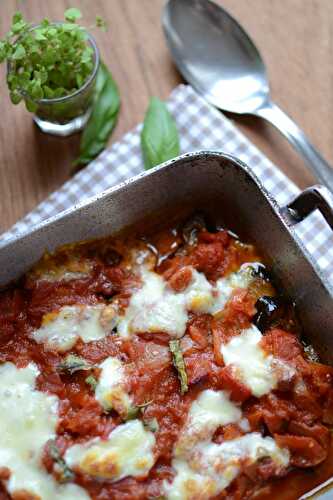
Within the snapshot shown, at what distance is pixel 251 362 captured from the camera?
74.4 inches

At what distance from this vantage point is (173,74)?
2449 mm

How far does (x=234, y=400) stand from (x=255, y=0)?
147cm

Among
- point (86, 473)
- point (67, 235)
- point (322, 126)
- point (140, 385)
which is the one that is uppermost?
point (322, 126)

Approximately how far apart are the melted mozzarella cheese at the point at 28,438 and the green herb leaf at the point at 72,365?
8 centimetres

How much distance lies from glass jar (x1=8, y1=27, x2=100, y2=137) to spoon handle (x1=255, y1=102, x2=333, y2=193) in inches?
22.7

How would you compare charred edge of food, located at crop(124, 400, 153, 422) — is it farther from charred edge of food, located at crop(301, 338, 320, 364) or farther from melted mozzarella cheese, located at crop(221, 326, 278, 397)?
charred edge of food, located at crop(301, 338, 320, 364)

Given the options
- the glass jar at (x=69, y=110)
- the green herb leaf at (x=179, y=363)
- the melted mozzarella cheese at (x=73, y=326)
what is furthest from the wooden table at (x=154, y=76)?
the green herb leaf at (x=179, y=363)

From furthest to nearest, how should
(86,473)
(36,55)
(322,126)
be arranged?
(322,126), (36,55), (86,473)

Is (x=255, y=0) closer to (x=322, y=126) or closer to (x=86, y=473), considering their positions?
(x=322, y=126)

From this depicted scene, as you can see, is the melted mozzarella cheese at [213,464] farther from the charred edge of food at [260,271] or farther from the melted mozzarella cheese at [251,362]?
the charred edge of food at [260,271]

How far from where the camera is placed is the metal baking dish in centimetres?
189

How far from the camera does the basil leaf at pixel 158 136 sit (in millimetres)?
2223

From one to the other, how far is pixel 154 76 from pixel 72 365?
1094 mm

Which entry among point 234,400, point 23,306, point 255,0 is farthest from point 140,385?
point 255,0
